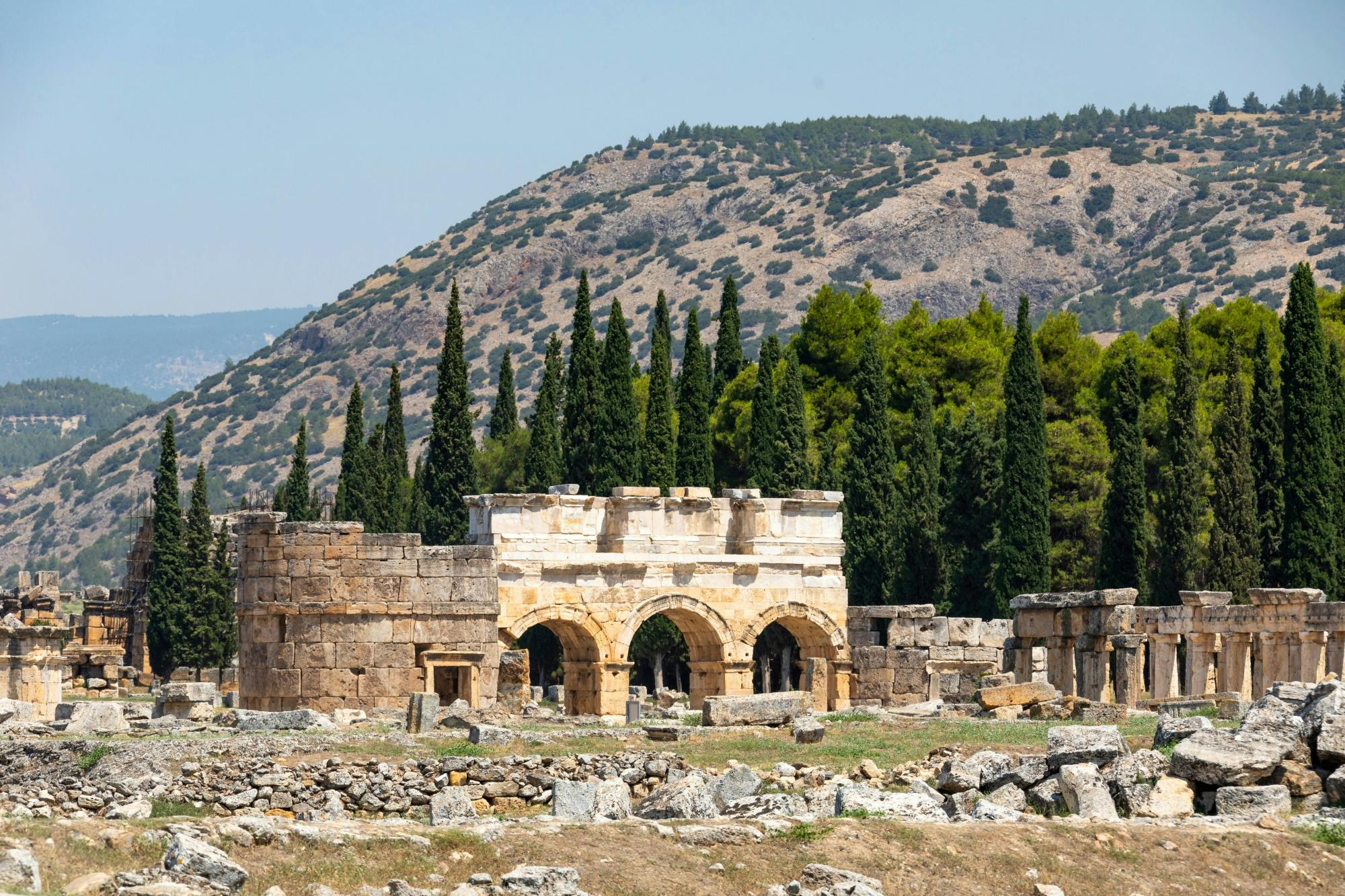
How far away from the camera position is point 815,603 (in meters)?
45.2

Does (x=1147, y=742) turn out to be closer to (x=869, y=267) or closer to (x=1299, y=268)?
(x=1299, y=268)

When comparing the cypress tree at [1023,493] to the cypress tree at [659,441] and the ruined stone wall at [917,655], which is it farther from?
the cypress tree at [659,441]

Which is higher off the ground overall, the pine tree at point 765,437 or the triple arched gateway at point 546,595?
the pine tree at point 765,437

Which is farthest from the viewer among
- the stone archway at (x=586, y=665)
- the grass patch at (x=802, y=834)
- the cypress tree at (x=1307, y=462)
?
the cypress tree at (x=1307, y=462)

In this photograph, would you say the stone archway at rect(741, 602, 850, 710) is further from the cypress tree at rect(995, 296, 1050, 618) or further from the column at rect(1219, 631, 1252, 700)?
the cypress tree at rect(995, 296, 1050, 618)

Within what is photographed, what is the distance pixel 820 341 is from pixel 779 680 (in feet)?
41.5

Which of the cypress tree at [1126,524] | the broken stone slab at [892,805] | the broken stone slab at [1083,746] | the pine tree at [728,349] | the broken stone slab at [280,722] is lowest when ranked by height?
the broken stone slab at [892,805]

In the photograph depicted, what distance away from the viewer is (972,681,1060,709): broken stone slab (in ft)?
125

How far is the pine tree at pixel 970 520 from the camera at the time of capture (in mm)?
56438

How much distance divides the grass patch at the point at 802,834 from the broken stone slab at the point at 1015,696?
16375mm

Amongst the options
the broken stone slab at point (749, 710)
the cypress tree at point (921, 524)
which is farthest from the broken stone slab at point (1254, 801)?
the cypress tree at point (921, 524)

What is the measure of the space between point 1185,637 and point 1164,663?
6.96 feet

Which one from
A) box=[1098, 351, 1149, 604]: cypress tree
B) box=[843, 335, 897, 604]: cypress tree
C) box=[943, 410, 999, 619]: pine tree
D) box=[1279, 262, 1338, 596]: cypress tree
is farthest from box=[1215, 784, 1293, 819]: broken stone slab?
box=[843, 335, 897, 604]: cypress tree

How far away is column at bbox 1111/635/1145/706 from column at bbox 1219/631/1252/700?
3.29m
